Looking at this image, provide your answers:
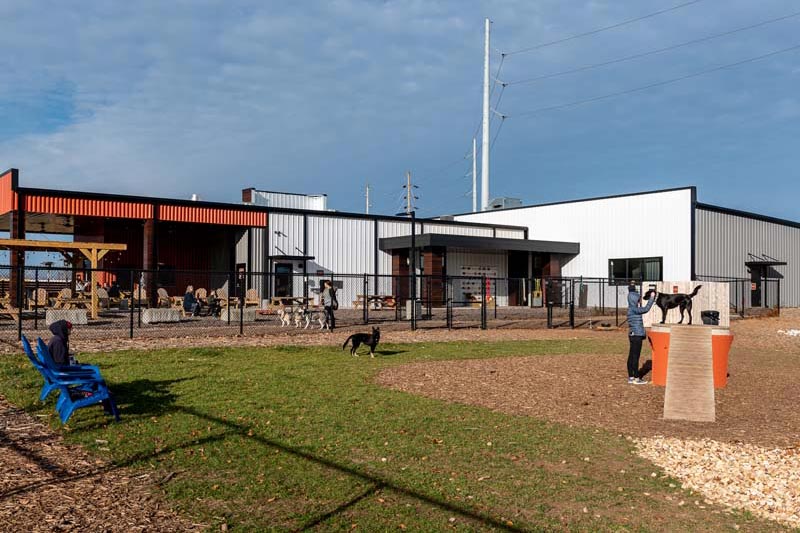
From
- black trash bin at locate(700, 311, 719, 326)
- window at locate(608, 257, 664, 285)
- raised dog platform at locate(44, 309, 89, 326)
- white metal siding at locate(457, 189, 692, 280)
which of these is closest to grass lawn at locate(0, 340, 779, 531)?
black trash bin at locate(700, 311, 719, 326)

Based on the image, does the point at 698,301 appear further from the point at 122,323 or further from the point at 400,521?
the point at 122,323

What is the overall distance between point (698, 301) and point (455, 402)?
373 inches

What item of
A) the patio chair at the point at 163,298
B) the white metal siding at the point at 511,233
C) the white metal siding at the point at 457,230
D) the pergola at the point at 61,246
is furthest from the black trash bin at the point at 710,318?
the white metal siding at the point at 511,233

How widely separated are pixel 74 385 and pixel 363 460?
12.9ft

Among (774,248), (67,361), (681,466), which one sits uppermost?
(774,248)

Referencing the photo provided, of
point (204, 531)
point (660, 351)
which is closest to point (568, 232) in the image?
point (660, 351)

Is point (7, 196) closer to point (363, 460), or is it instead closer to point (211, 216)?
point (211, 216)

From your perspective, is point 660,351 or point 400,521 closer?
point 400,521

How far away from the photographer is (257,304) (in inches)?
1174

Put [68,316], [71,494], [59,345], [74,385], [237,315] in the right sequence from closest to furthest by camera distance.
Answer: [71,494]
[74,385]
[59,345]
[68,316]
[237,315]

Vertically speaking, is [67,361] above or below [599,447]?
above

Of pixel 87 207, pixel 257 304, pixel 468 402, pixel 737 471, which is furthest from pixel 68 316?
pixel 737 471

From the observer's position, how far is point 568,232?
42.5 meters

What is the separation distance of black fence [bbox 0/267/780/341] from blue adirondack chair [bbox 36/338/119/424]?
8652 mm
